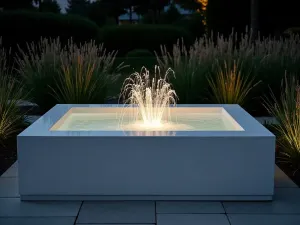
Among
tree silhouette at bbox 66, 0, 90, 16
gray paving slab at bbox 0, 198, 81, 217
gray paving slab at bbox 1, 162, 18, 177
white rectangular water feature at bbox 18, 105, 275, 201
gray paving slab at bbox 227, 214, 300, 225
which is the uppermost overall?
tree silhouette at bbox 66, 0, 90, 16

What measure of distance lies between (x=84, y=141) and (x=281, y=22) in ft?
33.4

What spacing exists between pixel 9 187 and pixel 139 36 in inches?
534

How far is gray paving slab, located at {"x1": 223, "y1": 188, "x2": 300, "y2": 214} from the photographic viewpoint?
3189mm

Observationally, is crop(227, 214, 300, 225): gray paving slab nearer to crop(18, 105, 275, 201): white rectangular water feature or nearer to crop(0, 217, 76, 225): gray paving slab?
crop(18, 105, 275, 201): white rectangular water feature

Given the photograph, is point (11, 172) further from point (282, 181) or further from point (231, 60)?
point (231, 60)

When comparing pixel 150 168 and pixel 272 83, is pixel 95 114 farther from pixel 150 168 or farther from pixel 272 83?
pixel 272 83

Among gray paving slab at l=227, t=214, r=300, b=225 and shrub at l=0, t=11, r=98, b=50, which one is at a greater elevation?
shrub at l=0, t=11, r=98, b=50

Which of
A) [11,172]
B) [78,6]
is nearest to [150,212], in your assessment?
[11,172]

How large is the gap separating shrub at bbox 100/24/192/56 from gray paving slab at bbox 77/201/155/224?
13.5 meters

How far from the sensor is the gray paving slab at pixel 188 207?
319cm

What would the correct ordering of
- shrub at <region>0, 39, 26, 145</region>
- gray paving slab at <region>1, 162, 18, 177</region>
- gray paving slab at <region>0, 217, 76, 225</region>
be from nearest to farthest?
gray paving slab at <region>0, 217, 76, 225</region> < gray paving slab at <region>1, 162, 18, 177</region> < shrub at <region>0, 39, 26, 145</region>

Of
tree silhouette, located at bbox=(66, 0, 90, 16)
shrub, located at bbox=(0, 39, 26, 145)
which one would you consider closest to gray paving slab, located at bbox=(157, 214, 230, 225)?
shrub, located at bbox=(0, 39, 26, 145)

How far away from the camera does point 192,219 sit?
10.0 feet

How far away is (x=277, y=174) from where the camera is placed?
13.1ft
